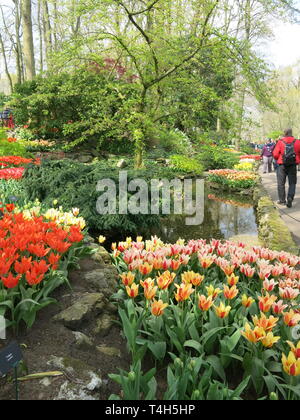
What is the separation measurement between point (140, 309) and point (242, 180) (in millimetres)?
10753

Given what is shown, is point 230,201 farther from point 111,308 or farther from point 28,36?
point 28,36

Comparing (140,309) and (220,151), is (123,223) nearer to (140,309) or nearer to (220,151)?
(140,309)

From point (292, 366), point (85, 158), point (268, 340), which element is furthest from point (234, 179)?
point (292, 366)

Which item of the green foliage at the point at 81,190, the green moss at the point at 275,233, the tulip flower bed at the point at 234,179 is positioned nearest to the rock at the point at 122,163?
the tulip flower bed at the point at 234,179

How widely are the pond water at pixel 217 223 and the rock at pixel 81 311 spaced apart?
11.4 feet

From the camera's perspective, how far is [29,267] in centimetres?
Result: 199

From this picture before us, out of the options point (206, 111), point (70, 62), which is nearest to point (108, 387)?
point (206, 111)

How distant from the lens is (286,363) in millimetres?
1592

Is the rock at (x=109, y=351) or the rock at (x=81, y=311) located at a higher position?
the rock at (x=81, y=311)

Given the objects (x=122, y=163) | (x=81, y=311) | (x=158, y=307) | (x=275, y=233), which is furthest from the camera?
(x=122, y=163)

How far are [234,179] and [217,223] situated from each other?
202 inches

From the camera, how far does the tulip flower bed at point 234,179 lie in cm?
1198

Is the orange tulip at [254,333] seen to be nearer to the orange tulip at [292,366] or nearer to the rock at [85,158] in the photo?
the orange tulip at [292,366]

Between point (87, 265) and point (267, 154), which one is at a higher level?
point (267, 154)
